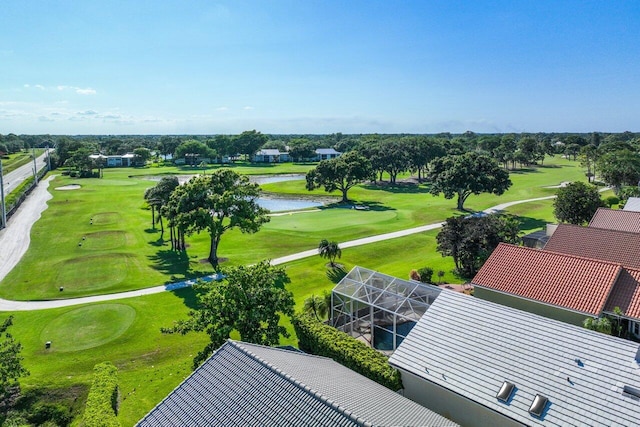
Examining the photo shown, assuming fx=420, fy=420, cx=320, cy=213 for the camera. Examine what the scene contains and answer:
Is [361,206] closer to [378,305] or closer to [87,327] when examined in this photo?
[378,305]

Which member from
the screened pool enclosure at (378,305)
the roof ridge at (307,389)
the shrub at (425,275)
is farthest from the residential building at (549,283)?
the roof ridge at (307,389)

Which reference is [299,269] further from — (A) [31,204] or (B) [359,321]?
(A) [31,204]

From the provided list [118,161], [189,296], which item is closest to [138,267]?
[189,296]

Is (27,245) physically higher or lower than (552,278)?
lower

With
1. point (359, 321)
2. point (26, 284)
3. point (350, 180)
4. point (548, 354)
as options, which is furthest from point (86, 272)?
point (350, 180)

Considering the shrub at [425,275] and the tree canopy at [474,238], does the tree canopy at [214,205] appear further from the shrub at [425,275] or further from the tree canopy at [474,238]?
the tree canopy at [474,238]

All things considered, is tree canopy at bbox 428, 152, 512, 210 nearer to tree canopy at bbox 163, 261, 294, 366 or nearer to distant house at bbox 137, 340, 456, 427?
tree canopy at bbox 163, 261, 294, 366
